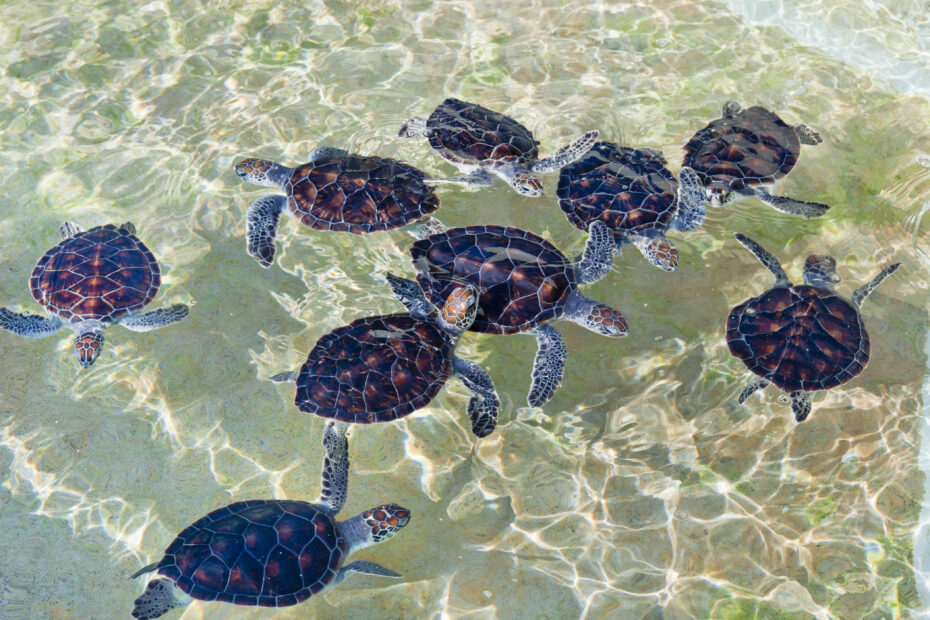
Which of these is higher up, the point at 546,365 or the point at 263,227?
the point at 263,227

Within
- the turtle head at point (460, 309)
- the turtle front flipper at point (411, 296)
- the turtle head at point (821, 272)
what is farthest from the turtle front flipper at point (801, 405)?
the turtle front flipper at point (411, 296)

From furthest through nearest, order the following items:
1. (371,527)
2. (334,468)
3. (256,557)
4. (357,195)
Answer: (357,195)
(334,468)
(371,527)
(256,557)

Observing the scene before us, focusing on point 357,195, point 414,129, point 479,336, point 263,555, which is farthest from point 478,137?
point 263,555

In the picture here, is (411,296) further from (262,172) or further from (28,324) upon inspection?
(28,324)

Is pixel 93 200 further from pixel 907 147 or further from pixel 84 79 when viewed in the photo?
pixel 907 147

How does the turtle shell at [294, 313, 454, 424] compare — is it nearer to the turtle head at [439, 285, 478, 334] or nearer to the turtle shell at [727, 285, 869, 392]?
the turtle head at [439, 285, 478, 334]

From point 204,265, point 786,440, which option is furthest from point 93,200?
point 786,440

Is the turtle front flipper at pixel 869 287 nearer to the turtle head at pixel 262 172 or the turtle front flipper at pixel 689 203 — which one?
the turtle front flipper at pixel 689 203
